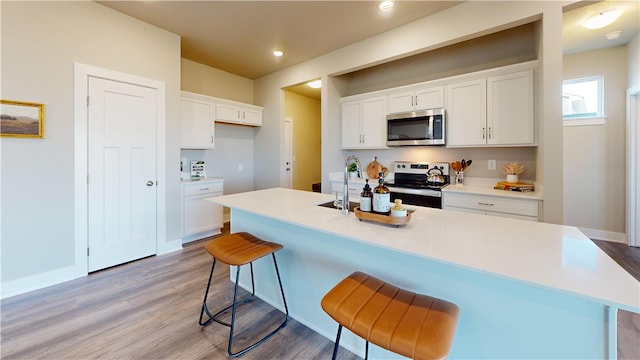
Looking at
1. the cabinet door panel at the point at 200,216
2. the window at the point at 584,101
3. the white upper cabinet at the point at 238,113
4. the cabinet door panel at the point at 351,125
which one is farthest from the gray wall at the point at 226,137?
the window at the point at 584,101

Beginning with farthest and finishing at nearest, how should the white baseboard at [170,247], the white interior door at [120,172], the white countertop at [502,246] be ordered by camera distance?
the white baseboard at [170,247] → the white interior door at [120,172] → the white countertop at [502,246]

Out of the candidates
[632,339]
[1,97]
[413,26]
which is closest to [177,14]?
[1,97]

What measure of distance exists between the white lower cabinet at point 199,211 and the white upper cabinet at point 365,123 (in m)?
2.17

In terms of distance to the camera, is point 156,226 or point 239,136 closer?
point 156,226

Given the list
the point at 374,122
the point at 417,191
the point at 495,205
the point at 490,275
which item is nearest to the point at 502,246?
the point at 490,275

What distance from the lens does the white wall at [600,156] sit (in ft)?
11.5

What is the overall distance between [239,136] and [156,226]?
7.34 feet

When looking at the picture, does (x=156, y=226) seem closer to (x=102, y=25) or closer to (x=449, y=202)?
(x=102, y=25)

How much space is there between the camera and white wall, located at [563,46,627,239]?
3.51 m

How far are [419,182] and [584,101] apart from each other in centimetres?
273

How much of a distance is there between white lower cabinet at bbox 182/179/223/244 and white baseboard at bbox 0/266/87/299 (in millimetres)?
1184

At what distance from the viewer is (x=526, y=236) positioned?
124 cm

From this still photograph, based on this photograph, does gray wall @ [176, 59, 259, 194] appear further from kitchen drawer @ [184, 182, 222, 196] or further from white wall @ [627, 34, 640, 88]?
white wall @ [627, 34, 640, 88]

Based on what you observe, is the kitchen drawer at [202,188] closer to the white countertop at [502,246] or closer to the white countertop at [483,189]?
the white countertop at [483,189]
